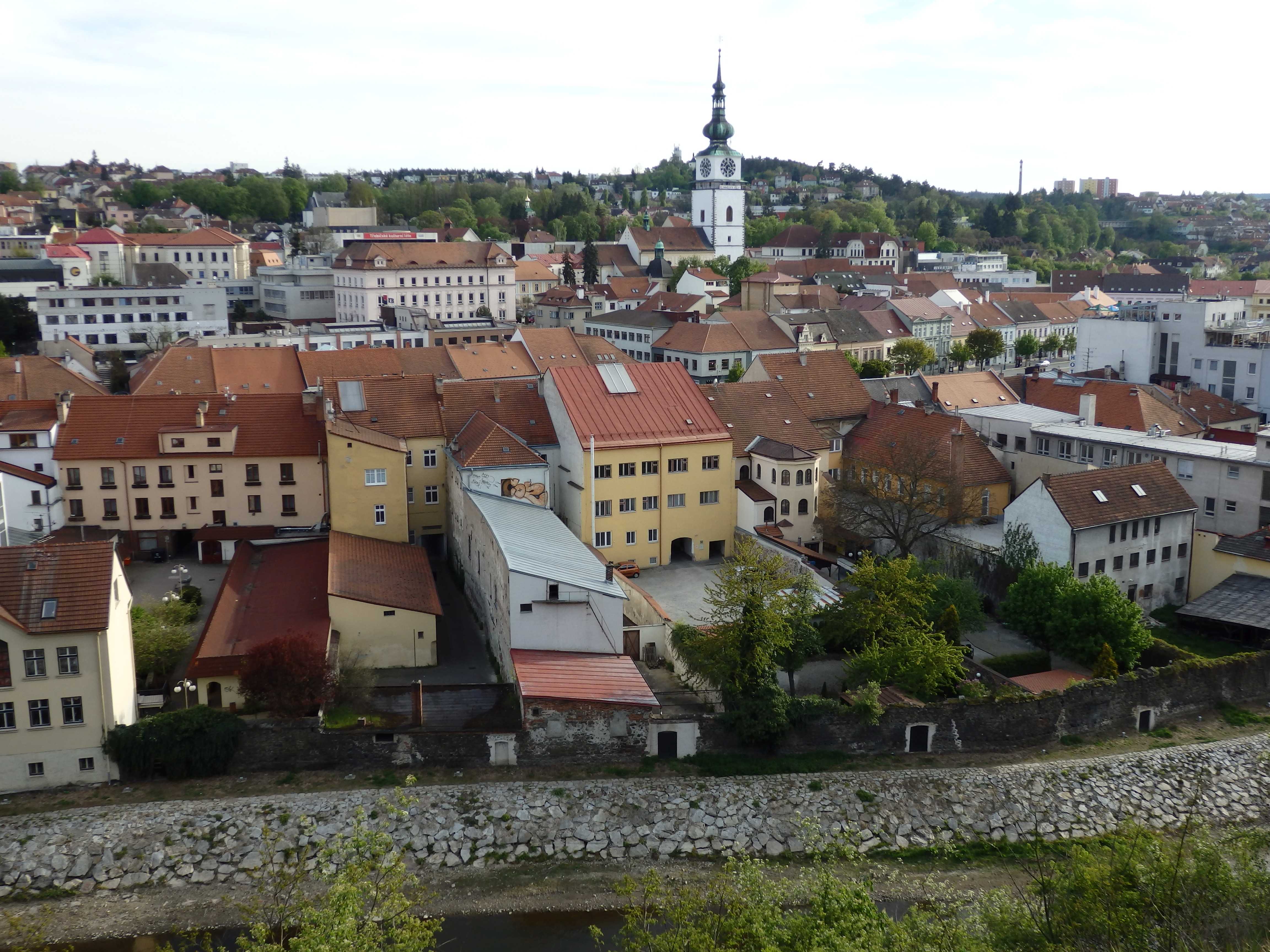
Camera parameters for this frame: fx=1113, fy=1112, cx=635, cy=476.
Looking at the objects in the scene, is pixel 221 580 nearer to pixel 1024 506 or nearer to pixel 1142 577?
pixel 1024 506

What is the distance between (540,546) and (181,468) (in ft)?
48.3

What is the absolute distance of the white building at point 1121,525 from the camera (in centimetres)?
3138

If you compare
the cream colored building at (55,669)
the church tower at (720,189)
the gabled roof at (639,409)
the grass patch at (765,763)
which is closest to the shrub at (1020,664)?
the grass patch at (765,763)

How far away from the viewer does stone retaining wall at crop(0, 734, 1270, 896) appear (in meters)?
21.8

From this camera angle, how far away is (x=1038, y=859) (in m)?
18.0

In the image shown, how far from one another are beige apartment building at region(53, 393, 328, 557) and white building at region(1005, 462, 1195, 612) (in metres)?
23.3

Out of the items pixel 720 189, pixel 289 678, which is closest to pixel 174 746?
pixel 289 678

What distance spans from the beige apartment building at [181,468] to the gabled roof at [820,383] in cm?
1758

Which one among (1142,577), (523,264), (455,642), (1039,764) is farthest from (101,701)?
(523,264)

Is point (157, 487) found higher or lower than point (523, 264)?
lower

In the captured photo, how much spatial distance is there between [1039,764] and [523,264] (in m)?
84.7

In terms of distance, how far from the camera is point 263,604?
98.0ft

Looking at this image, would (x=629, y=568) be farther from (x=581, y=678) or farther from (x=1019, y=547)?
(x=1019, y=547)

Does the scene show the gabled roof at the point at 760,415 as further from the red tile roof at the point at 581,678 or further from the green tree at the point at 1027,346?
the green tree at the point at 1027,346
